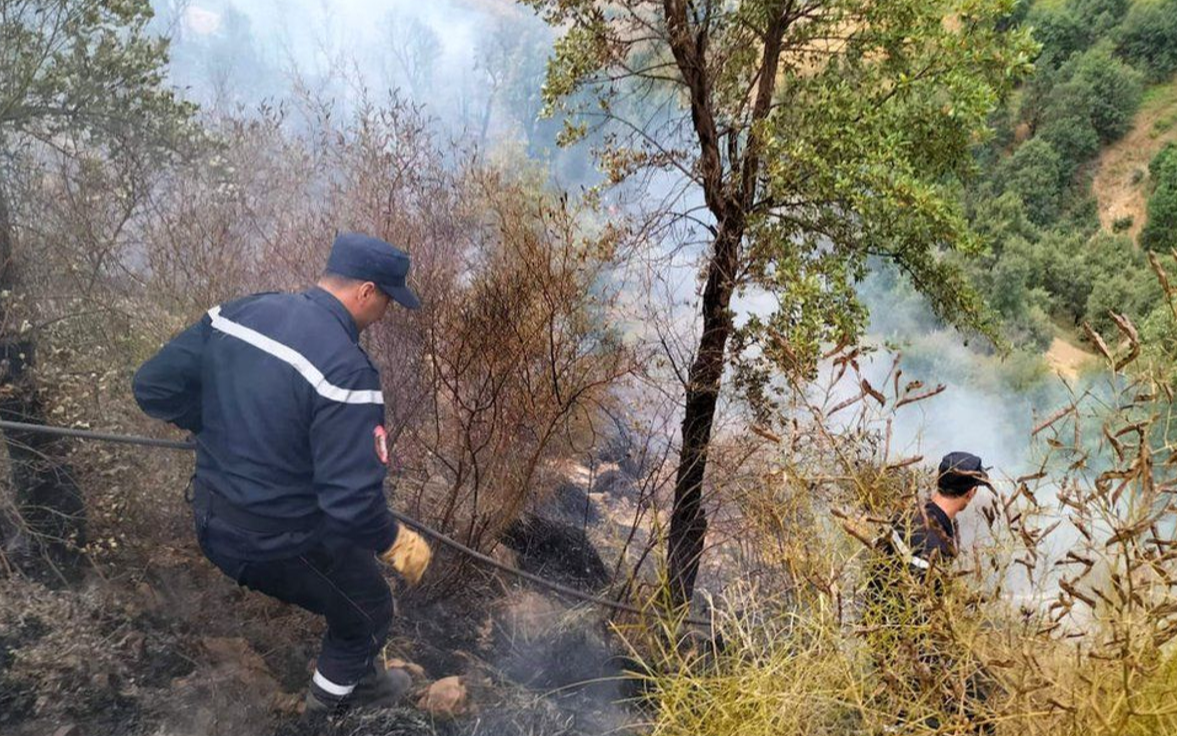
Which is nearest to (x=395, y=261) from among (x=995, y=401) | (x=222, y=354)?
(x=222, y=354)

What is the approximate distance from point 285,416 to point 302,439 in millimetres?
106

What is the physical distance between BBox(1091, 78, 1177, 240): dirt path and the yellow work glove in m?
22.0

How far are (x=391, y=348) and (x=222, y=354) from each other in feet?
10.8

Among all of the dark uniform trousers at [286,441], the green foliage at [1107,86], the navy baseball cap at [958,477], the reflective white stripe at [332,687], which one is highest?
the green foliage at [1107,86]

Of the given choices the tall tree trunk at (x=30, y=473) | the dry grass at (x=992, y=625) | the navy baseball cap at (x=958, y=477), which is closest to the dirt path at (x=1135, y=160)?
the navy baseball cap at (x=958, y=477)

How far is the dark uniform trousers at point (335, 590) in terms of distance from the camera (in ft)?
9.62

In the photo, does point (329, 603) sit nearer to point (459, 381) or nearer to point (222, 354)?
point (222, 354)

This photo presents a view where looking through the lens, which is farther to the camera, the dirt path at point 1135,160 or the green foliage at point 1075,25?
the green foliage at point 1075,25

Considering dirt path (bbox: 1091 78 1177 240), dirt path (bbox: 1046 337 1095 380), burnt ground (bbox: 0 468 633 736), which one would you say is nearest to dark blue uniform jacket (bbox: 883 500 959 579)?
burnt ground (bbox: 0 468 633 736)

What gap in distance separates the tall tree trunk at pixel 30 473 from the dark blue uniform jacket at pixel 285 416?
6.56 ft

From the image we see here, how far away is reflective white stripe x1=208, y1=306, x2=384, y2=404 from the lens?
2615 mm

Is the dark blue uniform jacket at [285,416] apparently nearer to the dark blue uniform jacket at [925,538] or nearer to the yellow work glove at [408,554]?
the yellow work glove at [408,554]

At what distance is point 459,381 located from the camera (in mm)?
5613

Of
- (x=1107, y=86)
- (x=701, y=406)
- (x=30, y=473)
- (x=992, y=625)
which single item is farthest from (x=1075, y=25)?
(x=30, y=473)
